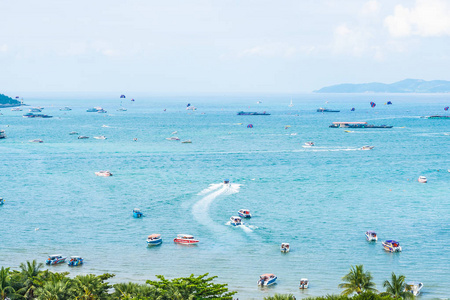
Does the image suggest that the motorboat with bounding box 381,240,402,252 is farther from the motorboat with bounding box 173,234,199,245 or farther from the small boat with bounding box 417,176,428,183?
the small boat with bounding box 417,176,428,183

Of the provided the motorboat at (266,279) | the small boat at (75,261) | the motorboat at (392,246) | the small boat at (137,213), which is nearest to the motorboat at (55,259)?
the small boat at (75,261)

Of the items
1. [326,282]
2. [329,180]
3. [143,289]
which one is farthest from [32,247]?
[329,180]

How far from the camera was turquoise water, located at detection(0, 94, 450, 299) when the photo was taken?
198 ft

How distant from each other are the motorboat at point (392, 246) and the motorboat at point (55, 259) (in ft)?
128

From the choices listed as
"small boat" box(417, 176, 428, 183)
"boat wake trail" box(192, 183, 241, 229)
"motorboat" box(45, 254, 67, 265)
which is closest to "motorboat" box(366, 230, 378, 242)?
"boat wake trail" box(192, 183, 241, 229)

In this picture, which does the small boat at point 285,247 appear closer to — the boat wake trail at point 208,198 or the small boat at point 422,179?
the boat wake trail at point 208,198

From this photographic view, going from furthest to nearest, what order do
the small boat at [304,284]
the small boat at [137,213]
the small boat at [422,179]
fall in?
the small boat at [422,179], the small boat at [137,213], the small boat at [304,284]

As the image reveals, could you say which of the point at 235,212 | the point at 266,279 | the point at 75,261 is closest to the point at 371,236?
the point at 266,279

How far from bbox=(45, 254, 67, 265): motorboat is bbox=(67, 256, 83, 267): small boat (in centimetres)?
100

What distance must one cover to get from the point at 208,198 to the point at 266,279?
33563 mm

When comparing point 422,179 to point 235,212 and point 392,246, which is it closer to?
point 392,246

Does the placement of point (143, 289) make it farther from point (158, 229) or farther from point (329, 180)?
point (329, 180)

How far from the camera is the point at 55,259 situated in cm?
6066

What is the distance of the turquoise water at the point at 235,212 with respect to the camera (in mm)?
60250
